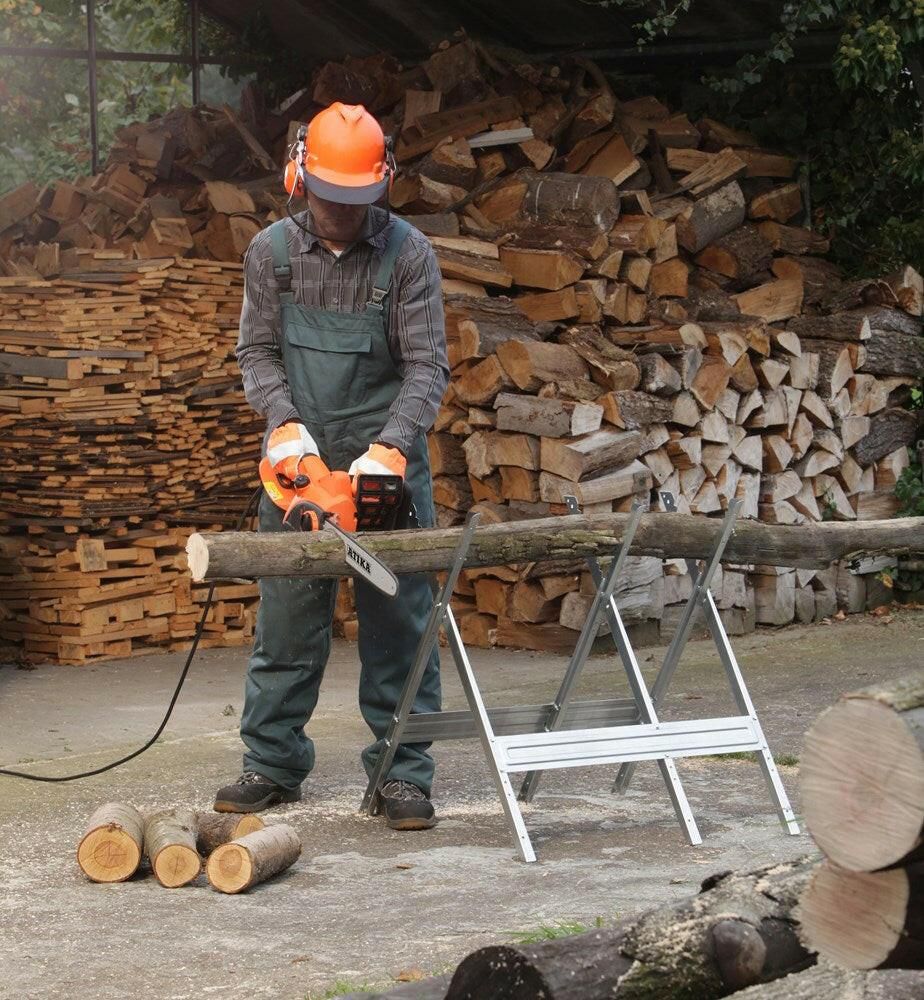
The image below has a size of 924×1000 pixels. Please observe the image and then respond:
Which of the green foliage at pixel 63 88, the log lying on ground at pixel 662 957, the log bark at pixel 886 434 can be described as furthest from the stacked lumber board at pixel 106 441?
the log lying on ground at pixel 662 957

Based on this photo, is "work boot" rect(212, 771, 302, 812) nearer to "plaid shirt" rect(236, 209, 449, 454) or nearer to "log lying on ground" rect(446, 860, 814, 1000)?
"plaid shirt" rect(236, 209, 449, 454)

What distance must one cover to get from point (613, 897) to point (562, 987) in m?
1.38

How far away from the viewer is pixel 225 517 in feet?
30.2

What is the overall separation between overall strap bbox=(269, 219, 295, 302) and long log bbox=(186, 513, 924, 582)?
2.77 ft

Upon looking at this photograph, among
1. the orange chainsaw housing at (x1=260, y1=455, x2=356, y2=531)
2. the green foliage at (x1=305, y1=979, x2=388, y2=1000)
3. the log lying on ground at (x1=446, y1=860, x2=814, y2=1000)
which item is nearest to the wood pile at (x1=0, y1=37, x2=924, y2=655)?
the orange chainsaw housing at (x1=260, y1=455, x2=356, y2=531)

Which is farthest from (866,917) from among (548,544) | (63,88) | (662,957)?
(63,88)

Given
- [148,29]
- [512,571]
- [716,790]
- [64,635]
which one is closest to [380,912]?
[716,790]

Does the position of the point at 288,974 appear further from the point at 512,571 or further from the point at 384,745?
the point at 512,571

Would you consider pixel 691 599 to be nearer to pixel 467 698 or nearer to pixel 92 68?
pixel 467 698

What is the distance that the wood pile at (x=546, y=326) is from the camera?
27.2 ft

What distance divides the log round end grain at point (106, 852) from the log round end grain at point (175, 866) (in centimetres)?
10

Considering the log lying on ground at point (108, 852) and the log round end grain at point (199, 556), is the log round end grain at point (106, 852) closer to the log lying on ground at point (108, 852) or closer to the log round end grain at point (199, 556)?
the log lying on ground at point (108, 852)

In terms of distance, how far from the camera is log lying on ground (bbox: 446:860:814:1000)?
9.20ft

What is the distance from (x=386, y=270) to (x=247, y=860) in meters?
1.91
